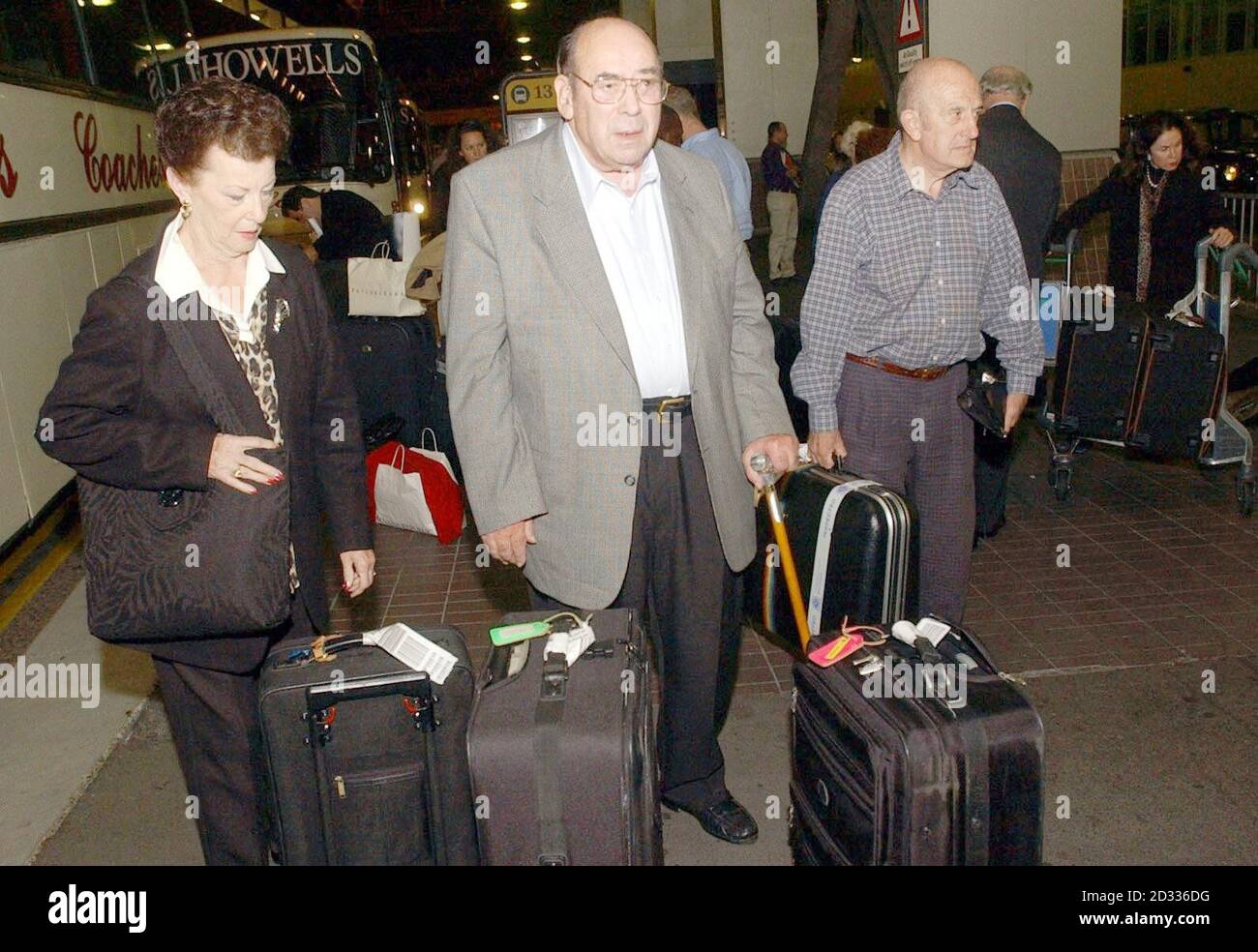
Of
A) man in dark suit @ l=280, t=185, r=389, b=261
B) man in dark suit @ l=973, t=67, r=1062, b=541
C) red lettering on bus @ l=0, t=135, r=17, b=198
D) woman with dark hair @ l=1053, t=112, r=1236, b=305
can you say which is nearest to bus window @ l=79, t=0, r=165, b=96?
man in dark suit @ l=280, t=185, r=389, b=261

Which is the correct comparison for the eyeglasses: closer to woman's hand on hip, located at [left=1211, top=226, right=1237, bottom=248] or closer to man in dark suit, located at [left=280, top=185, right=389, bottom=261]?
woman's hand on hip, located at [left=1211, top=226, right=1237, bottom=248]

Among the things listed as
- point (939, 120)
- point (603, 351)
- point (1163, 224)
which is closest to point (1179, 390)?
point (1163, 224)

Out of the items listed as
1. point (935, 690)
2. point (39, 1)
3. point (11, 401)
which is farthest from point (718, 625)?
point (39, 1)

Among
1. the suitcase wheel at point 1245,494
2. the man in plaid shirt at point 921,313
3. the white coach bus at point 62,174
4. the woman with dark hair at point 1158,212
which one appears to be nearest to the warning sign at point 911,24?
the woman with dark hair at point 1158,212

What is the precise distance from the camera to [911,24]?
670cm

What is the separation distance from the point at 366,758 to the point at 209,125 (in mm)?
1401

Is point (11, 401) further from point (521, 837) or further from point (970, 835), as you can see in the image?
point (970, 835)

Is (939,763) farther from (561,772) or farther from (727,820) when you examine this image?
(727,820)

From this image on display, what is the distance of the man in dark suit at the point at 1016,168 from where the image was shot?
519 cm

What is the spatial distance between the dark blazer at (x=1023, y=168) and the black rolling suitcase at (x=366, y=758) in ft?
12.3

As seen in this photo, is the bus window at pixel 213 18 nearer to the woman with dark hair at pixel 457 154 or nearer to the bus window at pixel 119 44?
A: the bus window at pixel 119 44
